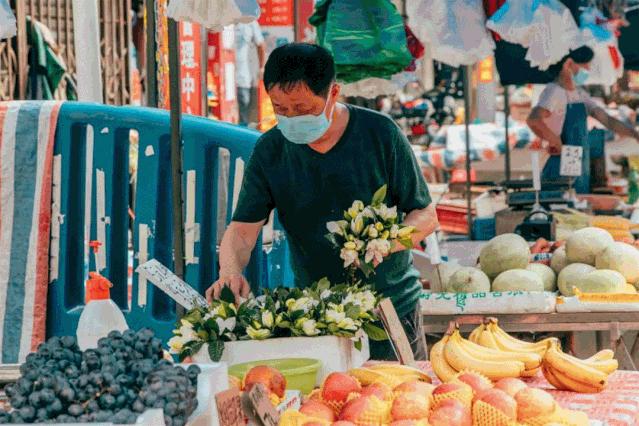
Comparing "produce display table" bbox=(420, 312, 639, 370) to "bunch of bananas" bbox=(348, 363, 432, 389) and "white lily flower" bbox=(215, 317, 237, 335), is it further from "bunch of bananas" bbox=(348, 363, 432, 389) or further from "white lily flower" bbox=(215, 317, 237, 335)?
A: "white lily flower" bbox=(215, 317, 237, 335)

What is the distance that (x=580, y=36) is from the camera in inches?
271

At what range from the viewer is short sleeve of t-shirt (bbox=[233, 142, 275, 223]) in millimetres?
4000

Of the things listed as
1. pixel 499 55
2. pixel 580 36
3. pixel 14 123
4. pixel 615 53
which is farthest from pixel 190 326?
pixel 615 53

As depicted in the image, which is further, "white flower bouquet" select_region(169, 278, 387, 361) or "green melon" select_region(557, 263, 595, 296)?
"green melon" select_region(557, 263, 595, 296)

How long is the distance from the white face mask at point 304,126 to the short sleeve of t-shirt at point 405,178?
0.89ft

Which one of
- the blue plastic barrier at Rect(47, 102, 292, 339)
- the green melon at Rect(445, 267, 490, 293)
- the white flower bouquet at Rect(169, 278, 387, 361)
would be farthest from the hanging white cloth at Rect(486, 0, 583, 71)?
the white flower bouquet at Rect(169, 278, 387, 361)

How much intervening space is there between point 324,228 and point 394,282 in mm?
318

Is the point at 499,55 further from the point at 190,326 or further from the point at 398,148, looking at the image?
the point at 190,326

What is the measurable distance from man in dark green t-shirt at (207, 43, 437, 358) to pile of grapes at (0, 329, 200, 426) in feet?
4.20

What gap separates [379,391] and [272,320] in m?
0.47

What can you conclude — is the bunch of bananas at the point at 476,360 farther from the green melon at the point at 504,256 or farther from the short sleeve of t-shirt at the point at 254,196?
the green melon at the point at 504,256

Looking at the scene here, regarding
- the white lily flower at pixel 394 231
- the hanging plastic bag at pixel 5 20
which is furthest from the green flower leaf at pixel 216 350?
the hanging plastic bag at pixel 5 20

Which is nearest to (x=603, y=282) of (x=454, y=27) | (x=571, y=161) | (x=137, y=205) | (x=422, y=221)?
(x=454, y=27)

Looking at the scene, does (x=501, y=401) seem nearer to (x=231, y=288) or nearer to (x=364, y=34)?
(x=231, y=288)
